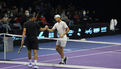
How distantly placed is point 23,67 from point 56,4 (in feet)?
59.4

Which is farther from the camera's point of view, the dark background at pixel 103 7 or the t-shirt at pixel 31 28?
the dark background at pixel 103 7

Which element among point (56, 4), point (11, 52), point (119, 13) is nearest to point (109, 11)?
point (119, 13)

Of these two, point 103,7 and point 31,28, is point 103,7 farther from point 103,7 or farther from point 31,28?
point 31,28

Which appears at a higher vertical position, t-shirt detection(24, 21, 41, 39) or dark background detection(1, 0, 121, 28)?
dark background detection(1, 0, 121, 28)

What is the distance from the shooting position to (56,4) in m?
29.0

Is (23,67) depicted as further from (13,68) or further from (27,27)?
(27,27)

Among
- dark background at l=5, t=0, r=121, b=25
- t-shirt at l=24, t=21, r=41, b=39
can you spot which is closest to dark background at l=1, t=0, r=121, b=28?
dark background at l=5, t=0, r=121, b=25

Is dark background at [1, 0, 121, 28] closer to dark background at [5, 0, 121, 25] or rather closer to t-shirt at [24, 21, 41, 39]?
dark background at [5, 0, 121, 25]

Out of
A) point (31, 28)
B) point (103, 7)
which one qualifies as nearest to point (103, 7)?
point (103, 7)

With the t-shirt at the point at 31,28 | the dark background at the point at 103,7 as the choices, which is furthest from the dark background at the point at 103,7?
the t-shirt at the point at 31,28

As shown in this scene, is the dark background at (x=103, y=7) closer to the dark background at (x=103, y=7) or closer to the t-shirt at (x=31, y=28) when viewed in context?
the dark background at (x=103, y=7)

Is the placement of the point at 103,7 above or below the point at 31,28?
above

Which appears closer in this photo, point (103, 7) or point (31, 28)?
point (31, 28)

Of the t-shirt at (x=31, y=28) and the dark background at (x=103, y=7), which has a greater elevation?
the dark background at (x=103, y=7)
